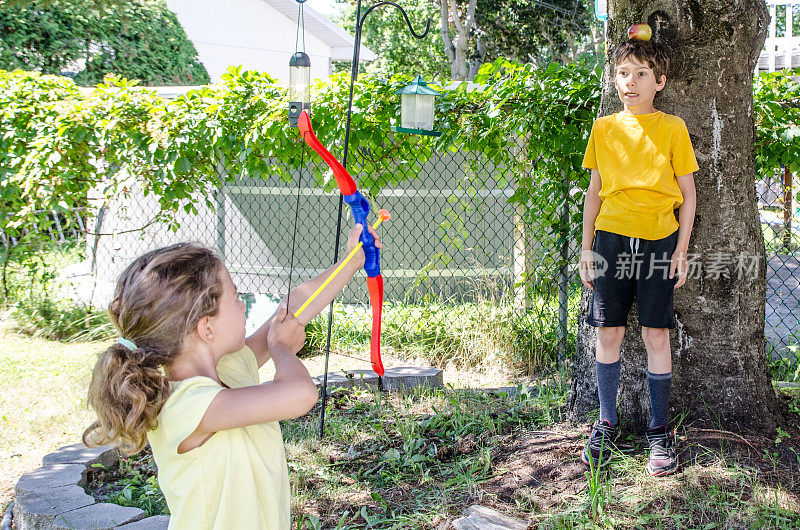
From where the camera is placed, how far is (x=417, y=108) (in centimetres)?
448

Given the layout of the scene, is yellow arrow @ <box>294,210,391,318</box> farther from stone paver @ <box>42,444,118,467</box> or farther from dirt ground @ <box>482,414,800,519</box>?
stone paver @ <box>42,444,118,467</box>

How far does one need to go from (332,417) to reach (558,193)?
194 cm

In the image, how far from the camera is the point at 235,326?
1.85m

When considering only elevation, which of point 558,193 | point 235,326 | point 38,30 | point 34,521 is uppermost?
point 38,30

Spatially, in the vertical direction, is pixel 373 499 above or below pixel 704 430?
below

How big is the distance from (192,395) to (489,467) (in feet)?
5.57

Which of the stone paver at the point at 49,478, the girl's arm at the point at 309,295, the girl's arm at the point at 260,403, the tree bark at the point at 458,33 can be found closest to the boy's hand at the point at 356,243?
the girl's arm at the point at 309,295

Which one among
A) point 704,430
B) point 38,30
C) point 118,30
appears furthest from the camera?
point 118,30

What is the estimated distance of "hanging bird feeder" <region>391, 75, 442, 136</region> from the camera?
4.45m

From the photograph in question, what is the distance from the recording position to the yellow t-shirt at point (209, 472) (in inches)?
67.4

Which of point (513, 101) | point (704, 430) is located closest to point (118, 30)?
point (513, 101)

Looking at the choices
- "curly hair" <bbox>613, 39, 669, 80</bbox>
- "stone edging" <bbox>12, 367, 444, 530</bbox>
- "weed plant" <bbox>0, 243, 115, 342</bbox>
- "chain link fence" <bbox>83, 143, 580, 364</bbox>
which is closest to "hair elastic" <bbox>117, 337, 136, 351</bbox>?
"stone edging" <bbox>12, 367, 444, 530</bbox>

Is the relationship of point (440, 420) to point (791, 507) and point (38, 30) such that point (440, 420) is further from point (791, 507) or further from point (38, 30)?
point (38, 30)

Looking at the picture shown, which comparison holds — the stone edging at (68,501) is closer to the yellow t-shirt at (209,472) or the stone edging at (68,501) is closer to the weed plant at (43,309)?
the yellow t-shirt at (209,472)
